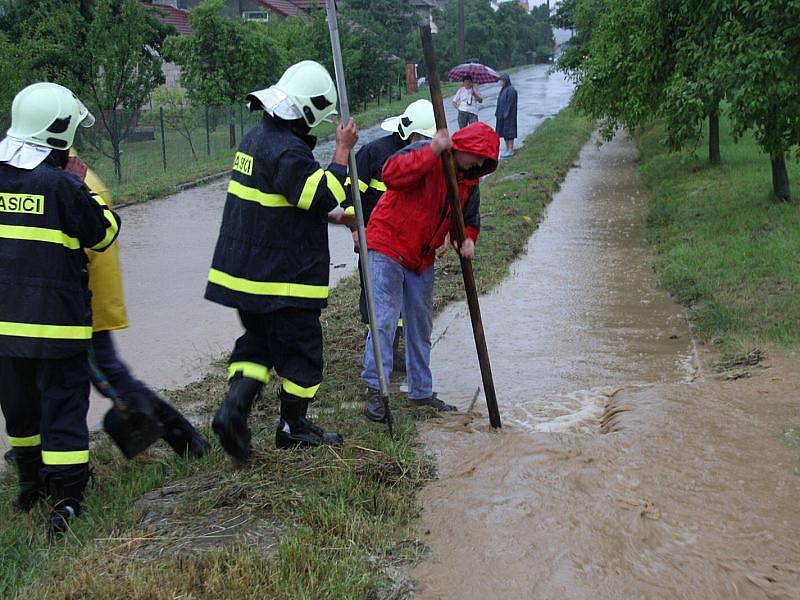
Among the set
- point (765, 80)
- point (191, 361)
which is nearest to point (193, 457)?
point (191, 361)

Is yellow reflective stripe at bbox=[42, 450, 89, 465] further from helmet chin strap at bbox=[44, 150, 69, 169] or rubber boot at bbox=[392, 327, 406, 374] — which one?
rubber boot at bbox=[392, 327, 406, 374]

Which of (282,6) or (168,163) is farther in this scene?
(282,6)

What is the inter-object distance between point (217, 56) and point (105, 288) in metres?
21.5

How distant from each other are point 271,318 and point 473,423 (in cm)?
167

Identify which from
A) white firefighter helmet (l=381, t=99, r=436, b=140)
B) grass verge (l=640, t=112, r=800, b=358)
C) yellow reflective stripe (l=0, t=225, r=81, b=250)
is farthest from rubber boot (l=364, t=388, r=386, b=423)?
grass verge (l=640, t=112, r=800, b=358)

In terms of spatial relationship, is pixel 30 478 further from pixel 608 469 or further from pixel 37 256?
pixel 608 469

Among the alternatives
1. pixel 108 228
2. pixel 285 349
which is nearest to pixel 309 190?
pixel 285 349

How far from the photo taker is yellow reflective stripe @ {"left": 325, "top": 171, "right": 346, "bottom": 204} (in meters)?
4.19

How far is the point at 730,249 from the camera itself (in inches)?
392

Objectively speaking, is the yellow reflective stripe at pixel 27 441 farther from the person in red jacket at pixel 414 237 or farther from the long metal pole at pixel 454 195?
the long metal pole at pixel 454 195

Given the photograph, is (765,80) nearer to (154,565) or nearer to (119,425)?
(119,425)

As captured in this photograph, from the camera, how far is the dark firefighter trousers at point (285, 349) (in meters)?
4.43

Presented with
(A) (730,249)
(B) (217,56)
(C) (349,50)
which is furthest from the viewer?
(C) (349,50)

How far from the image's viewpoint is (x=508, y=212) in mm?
13422
